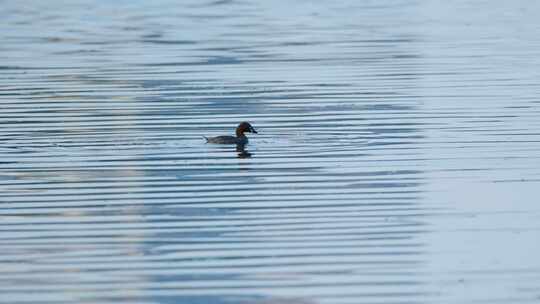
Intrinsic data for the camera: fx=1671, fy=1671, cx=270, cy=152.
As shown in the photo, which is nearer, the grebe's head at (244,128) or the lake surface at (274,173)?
the lake surface at (274,173)

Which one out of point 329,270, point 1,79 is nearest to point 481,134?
point 329,270

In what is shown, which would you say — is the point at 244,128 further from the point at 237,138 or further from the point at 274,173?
the point at 274,173

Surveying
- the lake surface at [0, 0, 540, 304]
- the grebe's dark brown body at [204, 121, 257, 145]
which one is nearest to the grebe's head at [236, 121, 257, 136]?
the grebe's dark brown body at [204, 121, 257, 145]

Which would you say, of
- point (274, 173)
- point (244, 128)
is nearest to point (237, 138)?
point (244, 128)

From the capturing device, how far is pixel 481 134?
16.3 meters

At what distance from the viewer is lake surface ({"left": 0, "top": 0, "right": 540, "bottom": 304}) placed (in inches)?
392

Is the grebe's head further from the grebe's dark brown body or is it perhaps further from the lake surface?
the lake surface

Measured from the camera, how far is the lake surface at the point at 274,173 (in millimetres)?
9945

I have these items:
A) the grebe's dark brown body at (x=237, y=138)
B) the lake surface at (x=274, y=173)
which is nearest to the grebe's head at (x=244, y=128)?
the grebe's dark brown body at (x=237, y=138)

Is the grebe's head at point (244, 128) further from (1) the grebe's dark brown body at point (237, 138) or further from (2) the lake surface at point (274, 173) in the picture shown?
(2) the lake surface at point (274, 173)

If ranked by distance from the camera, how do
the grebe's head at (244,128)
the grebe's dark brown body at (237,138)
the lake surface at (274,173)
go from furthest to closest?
1. the grebe's head at (244,128)
2. the grebe's dark brown body at (237,138)
3. the lake surface at (274,173)

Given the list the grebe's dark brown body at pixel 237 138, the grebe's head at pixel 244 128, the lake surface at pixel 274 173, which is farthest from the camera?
the grebe's head at pixel 244 128

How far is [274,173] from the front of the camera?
14.2 m

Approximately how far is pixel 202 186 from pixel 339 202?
1.43m
